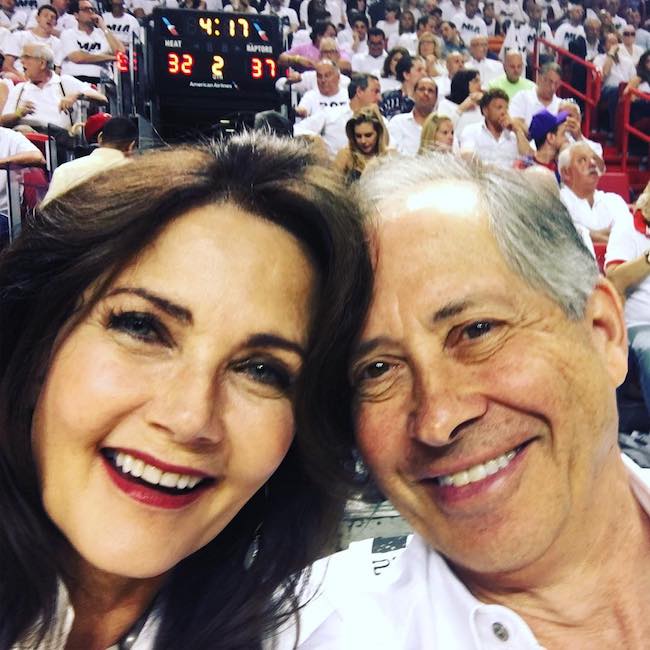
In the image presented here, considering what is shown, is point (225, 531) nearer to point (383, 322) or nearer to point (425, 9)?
point (383, 322)

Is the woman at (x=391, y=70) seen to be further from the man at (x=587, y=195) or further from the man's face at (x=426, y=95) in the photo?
the man at (x=587, y=195)

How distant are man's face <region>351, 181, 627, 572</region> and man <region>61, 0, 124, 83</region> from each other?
6.03 metres

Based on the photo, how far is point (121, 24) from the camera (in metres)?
7.71

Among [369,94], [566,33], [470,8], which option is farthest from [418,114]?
→ [566,33]

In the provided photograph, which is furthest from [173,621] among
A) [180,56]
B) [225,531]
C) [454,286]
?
[180,56]

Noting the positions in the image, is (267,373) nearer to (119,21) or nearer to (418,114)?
(418,114)

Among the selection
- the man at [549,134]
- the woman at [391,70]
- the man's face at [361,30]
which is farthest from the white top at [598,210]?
the man's face at [361,30]

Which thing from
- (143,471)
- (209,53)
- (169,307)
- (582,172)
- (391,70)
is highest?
(169,307)

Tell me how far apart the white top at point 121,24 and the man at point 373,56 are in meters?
→ 2.41

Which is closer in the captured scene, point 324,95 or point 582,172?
point 582,172

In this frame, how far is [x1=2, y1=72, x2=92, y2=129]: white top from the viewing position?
5230mm

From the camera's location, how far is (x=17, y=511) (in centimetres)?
117

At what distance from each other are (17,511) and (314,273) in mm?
609

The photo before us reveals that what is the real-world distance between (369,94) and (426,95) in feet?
1.70
